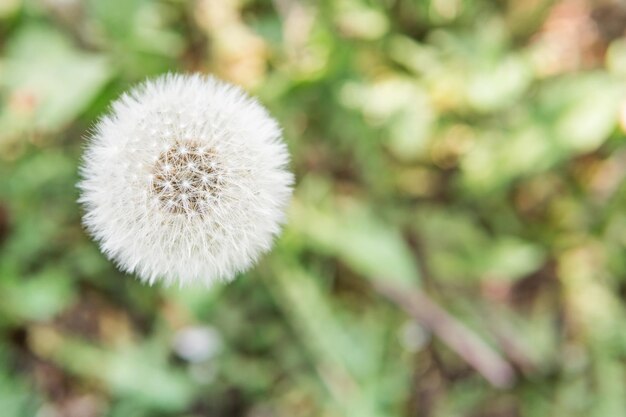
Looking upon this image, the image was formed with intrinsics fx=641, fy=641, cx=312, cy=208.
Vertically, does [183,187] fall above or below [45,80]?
below

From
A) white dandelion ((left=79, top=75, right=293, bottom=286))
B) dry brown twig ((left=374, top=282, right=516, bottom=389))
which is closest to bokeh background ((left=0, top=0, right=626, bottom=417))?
dry brown twig ((left=374, top=282, right=516, bottom=389))

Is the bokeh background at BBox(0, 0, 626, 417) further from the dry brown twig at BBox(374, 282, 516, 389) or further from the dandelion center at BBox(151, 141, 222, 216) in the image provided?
the dandelion center at BBox(151, 141, 222, 216)

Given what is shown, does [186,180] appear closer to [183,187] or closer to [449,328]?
[183,187]

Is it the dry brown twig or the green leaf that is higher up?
the green leaf

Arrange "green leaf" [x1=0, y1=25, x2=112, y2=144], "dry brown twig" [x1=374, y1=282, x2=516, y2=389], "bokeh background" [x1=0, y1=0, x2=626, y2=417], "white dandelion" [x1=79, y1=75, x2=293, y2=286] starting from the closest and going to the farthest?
"white dandelion" [x1=79, y1=75, x2=293, y2=286] → "green leaf" [x1=0, y1=25, x2=112, y2=144] → "bokeh background" [x1=0, y1=0, x2=626, y2=417] → "dry brown twig" [x1=374, y1=282, x2=516, y2=389]

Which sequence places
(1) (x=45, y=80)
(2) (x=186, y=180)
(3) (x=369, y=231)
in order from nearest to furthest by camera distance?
(2) (x=186, y=180) < (1) (x=45, y=80) < (3) (x=369, y=231)

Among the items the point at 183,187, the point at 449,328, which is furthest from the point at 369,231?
the point at 183,187

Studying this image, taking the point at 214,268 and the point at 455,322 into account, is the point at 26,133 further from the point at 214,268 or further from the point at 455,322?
the point at 455,322
